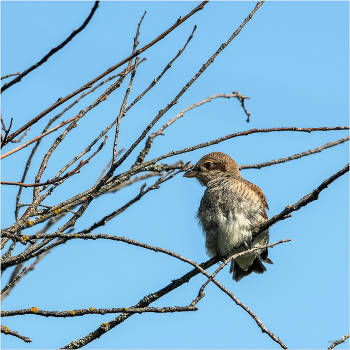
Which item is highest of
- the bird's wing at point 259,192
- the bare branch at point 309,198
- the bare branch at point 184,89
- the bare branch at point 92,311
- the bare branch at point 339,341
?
the bird's wing at point 259,192

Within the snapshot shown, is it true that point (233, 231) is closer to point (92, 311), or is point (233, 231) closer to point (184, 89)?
point (184, 89)

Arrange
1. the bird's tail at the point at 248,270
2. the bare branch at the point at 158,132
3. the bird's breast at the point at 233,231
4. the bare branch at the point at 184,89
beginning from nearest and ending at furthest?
the bare branch at the point at 184,89
the bare branch at the point at 158,132
the bird's breast at the point at 233,231
the bird's tail at the point at 248,270

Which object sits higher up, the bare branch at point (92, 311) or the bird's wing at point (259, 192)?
the bird's wing at point (259, 192)

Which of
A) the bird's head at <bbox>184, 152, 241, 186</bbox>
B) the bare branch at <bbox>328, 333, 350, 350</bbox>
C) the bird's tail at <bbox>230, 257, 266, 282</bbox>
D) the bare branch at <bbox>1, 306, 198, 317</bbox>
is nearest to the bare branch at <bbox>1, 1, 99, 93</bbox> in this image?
the bare branch at <bbox>1, 306, 198, 317</bbox>

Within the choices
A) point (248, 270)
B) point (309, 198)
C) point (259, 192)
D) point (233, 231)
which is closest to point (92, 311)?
point (309, 198)

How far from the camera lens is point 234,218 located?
5070 mm

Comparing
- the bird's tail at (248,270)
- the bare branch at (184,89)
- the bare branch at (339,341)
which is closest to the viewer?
the bare branch at (184,89)

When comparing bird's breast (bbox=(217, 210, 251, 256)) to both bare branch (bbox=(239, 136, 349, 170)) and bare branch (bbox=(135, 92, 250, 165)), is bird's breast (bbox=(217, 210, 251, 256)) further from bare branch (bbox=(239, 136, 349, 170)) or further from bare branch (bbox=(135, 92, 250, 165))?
bare branch (bbox=(135, 92, 250, 165))

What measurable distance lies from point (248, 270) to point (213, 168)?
4.71 feet

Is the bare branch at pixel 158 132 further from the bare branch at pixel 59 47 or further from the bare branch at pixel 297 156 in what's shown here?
the bare branch at pixel 59 47

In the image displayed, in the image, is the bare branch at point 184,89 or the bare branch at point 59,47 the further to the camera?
the bare branch at point 184,89

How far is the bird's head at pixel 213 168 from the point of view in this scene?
6.12 m

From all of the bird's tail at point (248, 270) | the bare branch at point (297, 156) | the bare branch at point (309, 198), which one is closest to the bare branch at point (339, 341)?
the bare branch at point (309, 198)

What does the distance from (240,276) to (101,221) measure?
3.20 metres
